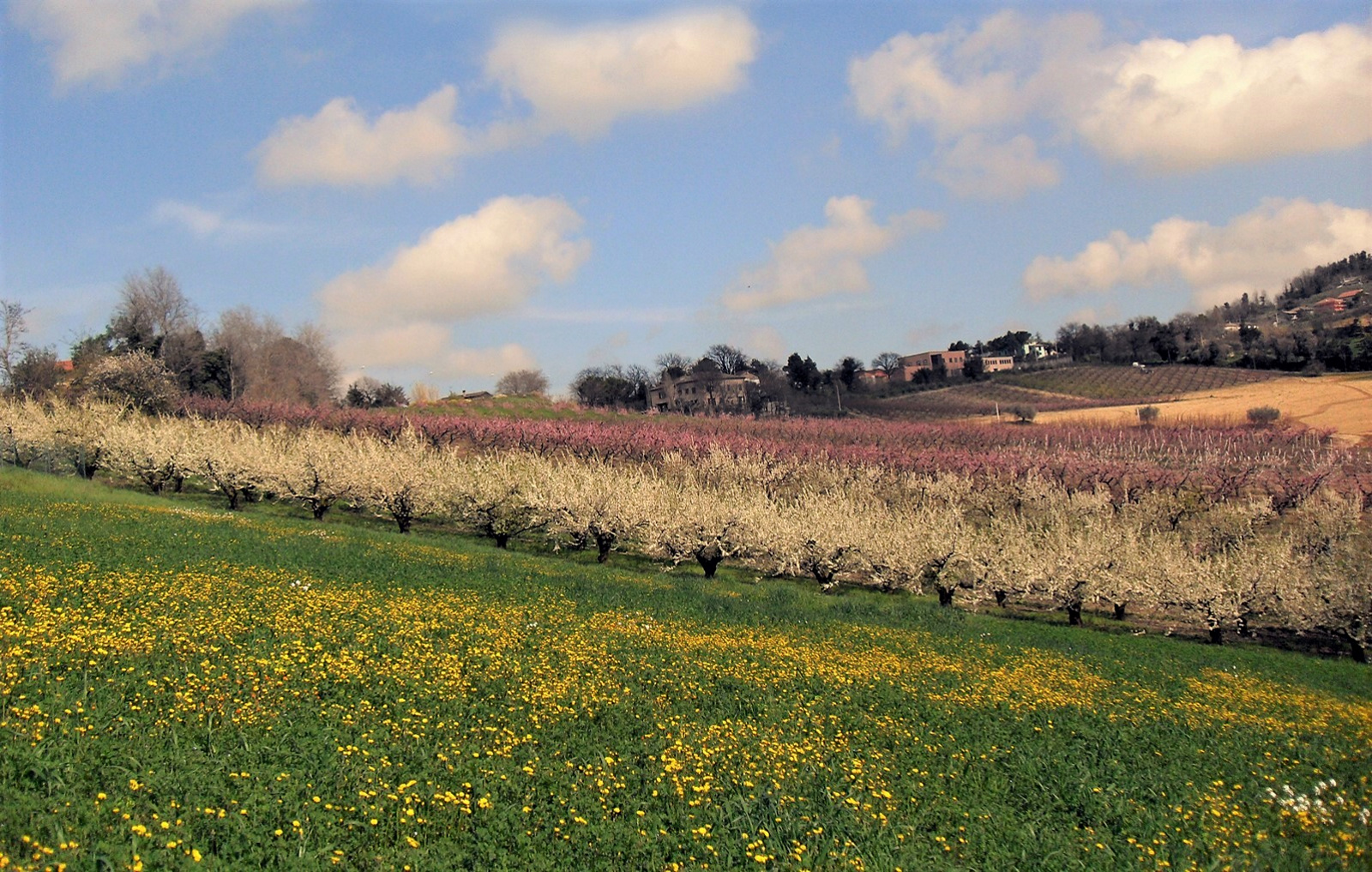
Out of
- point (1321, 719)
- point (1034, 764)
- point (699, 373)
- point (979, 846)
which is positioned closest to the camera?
point (979, 846)

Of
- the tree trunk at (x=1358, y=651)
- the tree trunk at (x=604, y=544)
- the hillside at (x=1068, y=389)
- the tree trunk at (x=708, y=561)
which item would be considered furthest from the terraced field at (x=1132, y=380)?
the tree trunk at (x=604, y=544)

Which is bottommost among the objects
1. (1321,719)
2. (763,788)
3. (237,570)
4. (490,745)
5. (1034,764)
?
(1321,719)

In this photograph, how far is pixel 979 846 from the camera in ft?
39.4

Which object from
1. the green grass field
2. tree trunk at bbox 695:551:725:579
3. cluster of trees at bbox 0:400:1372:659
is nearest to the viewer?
the green grass field

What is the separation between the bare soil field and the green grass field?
3806 inches

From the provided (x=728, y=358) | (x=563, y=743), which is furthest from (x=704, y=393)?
(x=563, y=743)

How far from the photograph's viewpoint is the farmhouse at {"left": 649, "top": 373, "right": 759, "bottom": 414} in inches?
5724

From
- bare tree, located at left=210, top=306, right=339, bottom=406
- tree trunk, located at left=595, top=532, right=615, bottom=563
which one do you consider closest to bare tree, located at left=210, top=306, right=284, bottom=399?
bare tree, located at left=210, top=306, right=339, bottom=406

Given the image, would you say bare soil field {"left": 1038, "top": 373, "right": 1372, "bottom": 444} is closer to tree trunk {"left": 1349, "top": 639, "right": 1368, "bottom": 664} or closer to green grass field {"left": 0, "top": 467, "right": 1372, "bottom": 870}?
tree trunk {"left": 1349, "top": 639, "right": 1368, "bottom": 664}

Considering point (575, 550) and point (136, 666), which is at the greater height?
point (136, 666)

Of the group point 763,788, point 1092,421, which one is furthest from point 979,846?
point 1092,421

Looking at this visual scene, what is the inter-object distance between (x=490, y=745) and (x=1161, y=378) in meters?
157

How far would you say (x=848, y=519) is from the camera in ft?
163

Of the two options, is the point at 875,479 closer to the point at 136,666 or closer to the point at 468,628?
the point at 468,628
